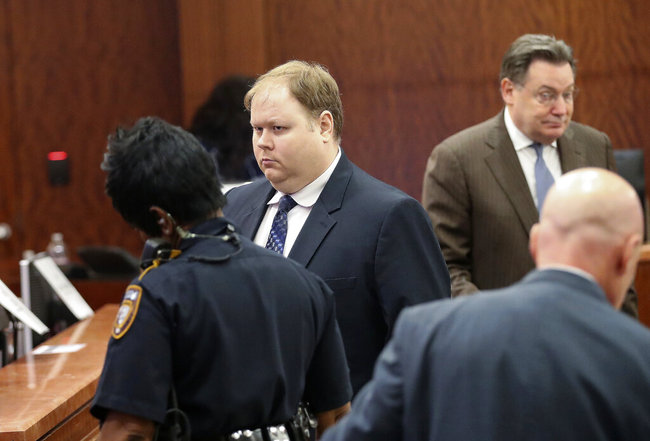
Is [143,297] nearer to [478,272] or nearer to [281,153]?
[281,153]

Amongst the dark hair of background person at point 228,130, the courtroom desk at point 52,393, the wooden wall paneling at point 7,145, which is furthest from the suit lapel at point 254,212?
the wooden wall paneling at point 7,145

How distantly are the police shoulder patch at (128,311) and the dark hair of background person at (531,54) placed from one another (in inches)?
86.1

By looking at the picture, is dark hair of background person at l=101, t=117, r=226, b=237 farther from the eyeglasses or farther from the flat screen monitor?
the eyeglasses

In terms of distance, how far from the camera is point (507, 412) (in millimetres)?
1549

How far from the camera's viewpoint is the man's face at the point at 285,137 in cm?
274

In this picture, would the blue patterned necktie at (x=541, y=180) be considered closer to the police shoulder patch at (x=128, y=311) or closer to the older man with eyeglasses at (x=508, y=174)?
the older man with eyeglasses at (x=508, y=174)

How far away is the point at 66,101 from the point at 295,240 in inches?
177

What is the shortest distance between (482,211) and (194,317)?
188cm

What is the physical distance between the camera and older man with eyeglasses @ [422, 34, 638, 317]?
3648 mm

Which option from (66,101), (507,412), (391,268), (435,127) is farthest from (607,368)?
(66,101)

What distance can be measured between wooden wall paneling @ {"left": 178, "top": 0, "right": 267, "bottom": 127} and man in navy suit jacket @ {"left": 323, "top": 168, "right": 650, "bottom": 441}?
5.02m

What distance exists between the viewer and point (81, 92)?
686 cm

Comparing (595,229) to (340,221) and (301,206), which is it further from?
(301,206)

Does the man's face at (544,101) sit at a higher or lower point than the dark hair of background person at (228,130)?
higher
